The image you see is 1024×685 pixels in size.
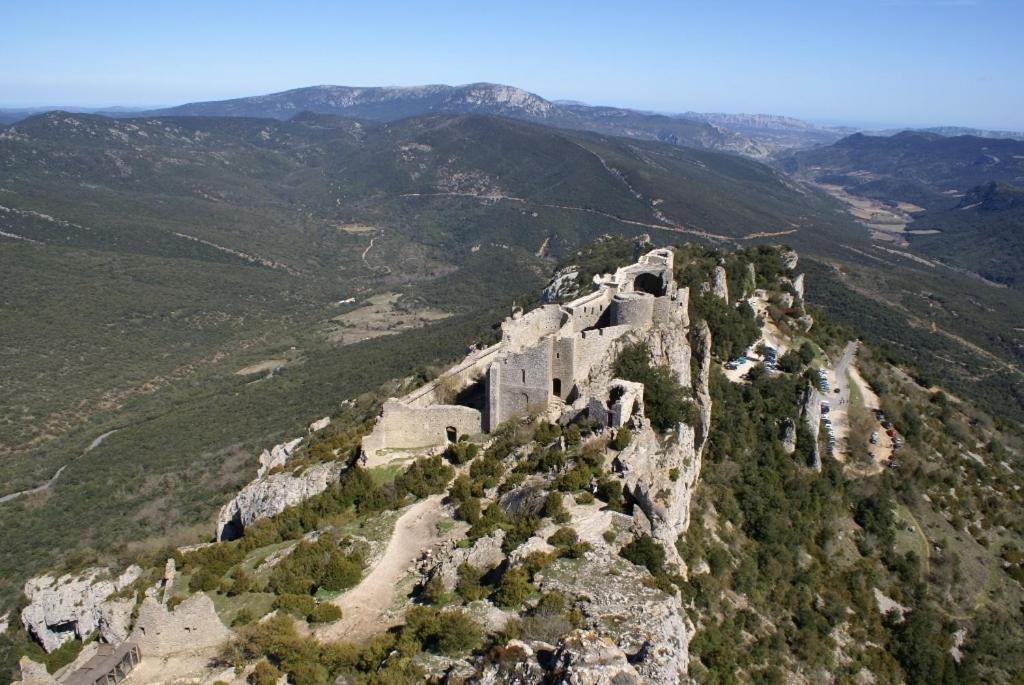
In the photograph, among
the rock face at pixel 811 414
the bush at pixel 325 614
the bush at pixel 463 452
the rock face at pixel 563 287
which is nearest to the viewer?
the bush at pixel 325 614

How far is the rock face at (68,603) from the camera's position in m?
28.1

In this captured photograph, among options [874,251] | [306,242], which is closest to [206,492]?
[306,242]

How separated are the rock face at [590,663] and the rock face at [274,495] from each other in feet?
52.1

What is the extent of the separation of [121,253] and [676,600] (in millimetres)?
128011

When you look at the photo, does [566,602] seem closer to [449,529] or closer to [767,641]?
[449,529]

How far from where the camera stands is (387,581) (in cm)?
2014

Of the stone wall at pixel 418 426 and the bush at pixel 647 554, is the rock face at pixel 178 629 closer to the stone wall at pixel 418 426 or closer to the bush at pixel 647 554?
the stone wall at pixel 418 426

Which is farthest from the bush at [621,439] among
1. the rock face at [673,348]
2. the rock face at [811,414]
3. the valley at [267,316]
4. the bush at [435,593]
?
the rock face at [811,414]

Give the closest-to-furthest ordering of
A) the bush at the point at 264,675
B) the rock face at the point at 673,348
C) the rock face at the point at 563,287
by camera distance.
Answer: the bush at the point at 264,675
the rock face at the point at 673,348
the rock face at the point at 563,287

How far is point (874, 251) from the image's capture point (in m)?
162

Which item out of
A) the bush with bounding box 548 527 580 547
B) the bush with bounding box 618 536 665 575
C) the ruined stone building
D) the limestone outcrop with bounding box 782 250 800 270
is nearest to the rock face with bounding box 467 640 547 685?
the bush with bounding box 548 527 580 547

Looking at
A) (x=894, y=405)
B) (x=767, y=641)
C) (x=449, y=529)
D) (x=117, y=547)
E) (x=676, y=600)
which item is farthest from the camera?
(x=894, y=405)

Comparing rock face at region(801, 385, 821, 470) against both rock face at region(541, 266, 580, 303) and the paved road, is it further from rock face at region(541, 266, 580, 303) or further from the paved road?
rock face at region(541, 266, 580, 303)

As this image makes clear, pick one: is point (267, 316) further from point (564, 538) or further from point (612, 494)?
point (564, 538)
